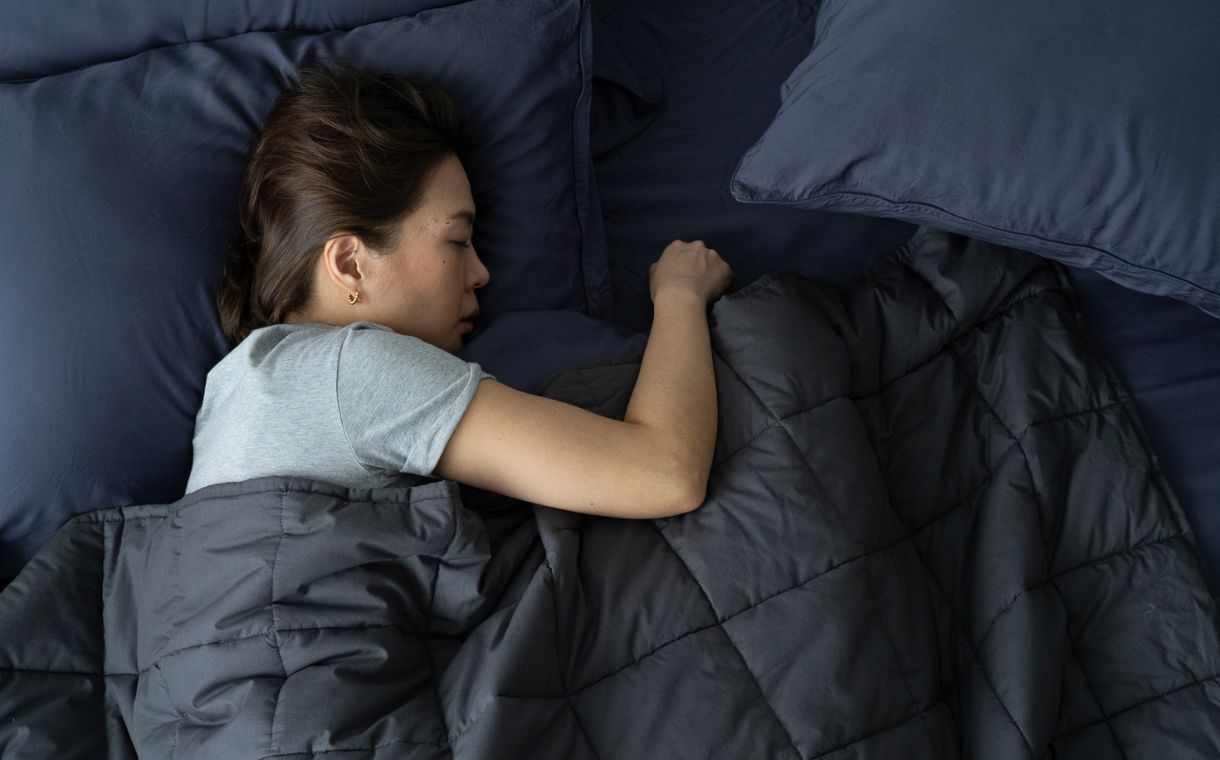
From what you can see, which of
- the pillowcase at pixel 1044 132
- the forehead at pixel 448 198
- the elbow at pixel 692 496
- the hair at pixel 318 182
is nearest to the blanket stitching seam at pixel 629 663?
the elbow at pixel 692 496

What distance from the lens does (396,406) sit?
1.11 m

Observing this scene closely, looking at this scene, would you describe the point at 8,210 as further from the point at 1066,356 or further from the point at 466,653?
the point at 1066,356

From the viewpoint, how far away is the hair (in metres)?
1.28

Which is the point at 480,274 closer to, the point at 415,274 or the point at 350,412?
the point at 415,274

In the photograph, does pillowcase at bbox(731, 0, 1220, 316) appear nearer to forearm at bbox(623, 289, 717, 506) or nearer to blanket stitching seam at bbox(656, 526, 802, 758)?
forearm at bbox(623, 289, 717, 506)

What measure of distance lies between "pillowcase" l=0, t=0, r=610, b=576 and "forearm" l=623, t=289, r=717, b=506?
0.74 ft

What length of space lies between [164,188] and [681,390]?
74 cm

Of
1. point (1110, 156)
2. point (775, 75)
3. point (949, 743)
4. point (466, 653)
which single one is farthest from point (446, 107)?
point (949, 743)

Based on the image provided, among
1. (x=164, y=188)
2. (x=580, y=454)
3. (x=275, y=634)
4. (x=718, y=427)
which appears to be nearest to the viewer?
(x=275, y=634)

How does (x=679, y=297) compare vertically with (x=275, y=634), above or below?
above

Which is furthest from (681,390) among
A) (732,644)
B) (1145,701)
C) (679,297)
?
(1145,701)

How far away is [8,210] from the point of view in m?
1.28

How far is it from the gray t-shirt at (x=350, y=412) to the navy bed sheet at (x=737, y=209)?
1.58 ft

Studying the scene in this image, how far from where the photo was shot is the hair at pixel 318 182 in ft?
4.21
